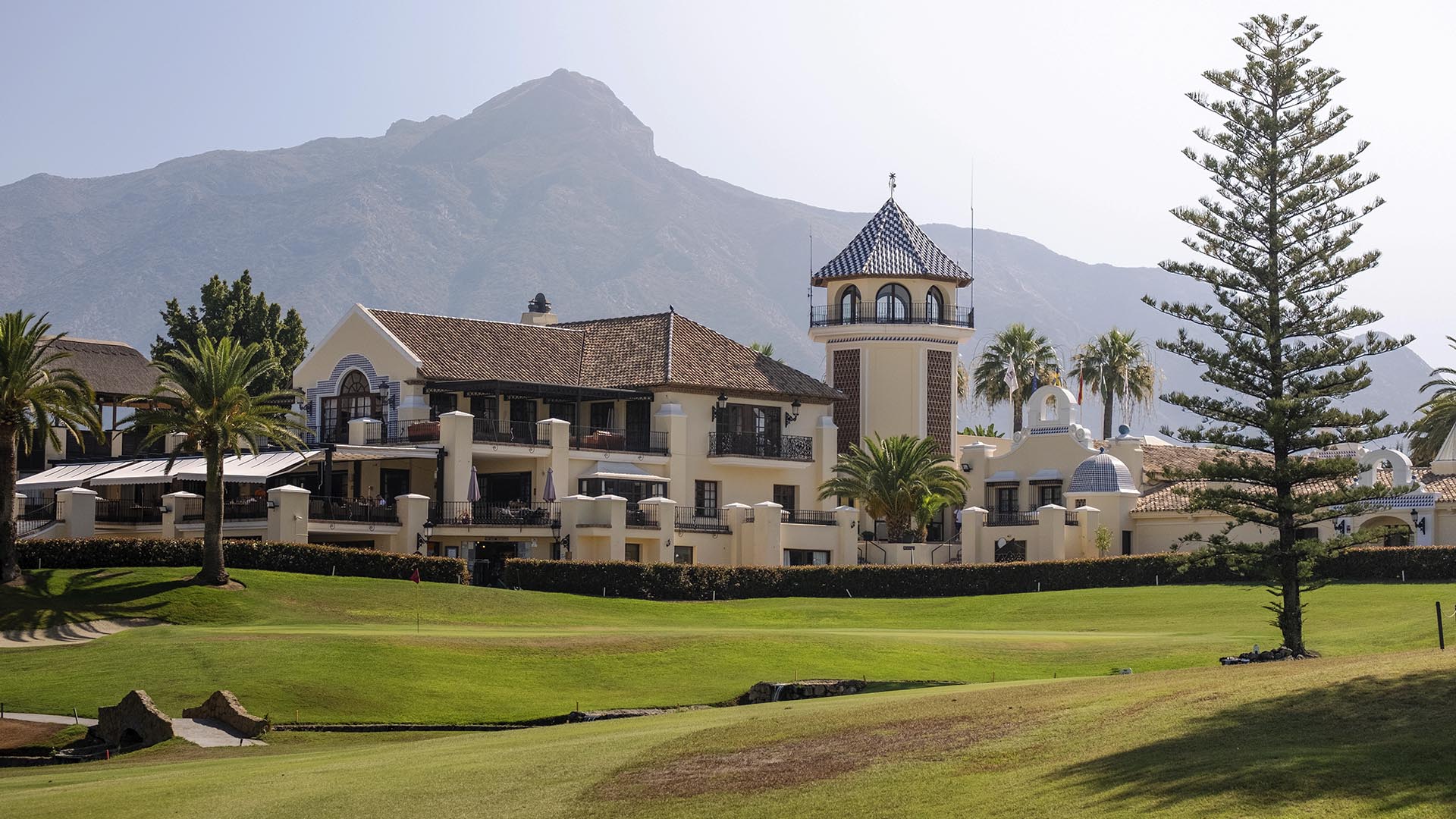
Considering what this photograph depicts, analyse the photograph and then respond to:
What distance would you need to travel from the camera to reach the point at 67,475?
63.8 meters

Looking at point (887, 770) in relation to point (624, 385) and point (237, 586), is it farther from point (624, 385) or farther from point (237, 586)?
point (624, 385)

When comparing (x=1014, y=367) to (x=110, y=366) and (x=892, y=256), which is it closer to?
(x=892, y=256)

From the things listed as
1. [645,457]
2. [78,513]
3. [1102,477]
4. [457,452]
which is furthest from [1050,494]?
[78,513]

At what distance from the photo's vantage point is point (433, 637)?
3922cm

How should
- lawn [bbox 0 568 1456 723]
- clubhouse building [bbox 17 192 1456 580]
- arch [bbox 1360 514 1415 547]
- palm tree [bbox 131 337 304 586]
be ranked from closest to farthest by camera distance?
1. lawn [bbox 0 568 1456 723]
2. palm tree [bbox 131 337 304 586]
3. clubhouse building [bbox 17 192 1456 580]
4. arch [bbox 1360 514 1415 547]

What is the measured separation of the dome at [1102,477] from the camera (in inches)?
2702

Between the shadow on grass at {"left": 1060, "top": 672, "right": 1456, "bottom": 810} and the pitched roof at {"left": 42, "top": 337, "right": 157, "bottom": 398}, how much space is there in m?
57.4

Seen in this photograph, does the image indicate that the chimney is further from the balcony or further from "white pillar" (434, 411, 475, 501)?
"white pillar" (434, 411, 475, 501)

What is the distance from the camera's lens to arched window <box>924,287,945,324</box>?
79000 millimetres

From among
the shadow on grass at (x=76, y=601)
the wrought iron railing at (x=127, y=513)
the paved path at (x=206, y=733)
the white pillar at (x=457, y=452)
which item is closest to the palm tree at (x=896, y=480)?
the white pillar at (x=457, y=452)

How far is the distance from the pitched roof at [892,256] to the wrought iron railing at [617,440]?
13.1m

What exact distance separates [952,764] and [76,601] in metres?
32.1

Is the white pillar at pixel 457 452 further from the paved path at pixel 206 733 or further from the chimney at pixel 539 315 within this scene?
the paved path at pixel 206 733

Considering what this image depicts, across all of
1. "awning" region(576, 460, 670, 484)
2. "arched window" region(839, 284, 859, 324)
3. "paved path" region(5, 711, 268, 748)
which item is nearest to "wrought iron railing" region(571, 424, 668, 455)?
"awning" region(576, 460, 670, 484)
